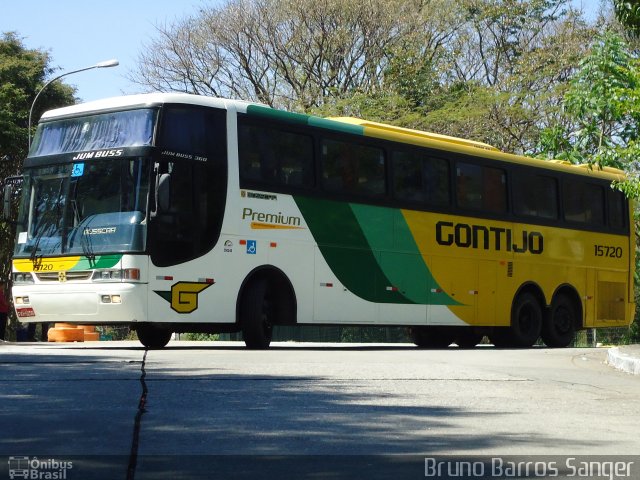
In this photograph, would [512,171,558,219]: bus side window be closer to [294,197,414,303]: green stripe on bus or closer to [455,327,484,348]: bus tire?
[455,327,484,348]: bus tire

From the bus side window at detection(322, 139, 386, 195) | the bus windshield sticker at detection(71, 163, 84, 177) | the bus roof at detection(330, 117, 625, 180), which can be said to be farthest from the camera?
the bus roof at detection(330, 117, 625, 180)

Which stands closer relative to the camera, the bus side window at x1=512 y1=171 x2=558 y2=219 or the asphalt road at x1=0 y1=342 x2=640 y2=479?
the asphalt road at x1=0 y1=342 x2=640 y2=479

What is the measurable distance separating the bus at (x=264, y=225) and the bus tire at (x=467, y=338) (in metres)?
0.06

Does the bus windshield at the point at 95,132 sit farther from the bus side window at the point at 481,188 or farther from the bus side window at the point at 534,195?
the bus side window at the point at 534,195

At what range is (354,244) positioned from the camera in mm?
18828

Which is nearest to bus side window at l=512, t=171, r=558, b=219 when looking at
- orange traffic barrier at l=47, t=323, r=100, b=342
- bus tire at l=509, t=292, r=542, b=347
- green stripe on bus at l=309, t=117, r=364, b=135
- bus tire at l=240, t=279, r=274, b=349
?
bus tire at l=509, t=292, r=542, b=347

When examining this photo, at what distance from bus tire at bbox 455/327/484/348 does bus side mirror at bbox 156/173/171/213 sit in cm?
833

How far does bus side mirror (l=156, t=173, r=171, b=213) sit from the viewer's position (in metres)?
15.8

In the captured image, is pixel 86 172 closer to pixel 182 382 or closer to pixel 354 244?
pixel 354 244

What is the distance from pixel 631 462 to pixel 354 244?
12.8 meters

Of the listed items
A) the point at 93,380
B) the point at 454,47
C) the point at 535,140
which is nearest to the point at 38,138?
the point at 93,380

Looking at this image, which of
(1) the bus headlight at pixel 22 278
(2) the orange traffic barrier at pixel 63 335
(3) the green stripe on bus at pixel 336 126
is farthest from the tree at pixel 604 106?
(2) the orange traffic barrier at pixel 63 335

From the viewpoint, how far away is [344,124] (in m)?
19.0

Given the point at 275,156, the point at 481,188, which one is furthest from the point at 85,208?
the point at 481,188
